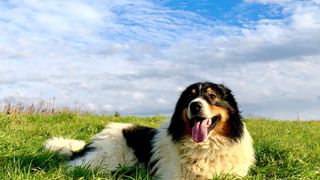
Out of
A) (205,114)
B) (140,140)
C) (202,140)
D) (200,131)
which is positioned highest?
(205,114)

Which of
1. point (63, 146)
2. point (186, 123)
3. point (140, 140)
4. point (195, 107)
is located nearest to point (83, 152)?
point (63, 146)

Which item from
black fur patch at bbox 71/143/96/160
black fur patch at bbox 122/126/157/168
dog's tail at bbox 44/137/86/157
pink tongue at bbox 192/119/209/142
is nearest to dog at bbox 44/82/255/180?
pink tongue at bbox 192/119/209/142

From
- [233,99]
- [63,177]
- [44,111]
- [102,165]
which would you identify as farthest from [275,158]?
[44,111]

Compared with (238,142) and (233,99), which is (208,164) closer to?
(238,142)

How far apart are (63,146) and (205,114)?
2857 mm

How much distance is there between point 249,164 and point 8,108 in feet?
38.4

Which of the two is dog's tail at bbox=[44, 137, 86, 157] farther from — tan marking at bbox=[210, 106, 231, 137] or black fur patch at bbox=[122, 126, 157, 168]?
tan marking at bbox=[210, 106, 231, 137]

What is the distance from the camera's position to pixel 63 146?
7.23 meters

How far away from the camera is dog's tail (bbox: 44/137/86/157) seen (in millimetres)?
7069

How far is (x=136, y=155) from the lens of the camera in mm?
6691

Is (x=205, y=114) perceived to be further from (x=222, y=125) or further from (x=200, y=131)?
(x=222, y=125)

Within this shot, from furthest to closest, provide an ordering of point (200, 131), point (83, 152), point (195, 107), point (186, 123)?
point (83, 152)
point (186, 123)
point (200, 131)
point (195, 107)

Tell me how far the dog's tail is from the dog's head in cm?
214

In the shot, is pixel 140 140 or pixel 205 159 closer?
pixel 205 159
